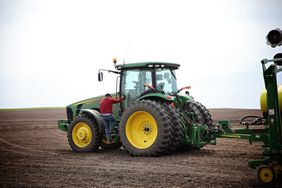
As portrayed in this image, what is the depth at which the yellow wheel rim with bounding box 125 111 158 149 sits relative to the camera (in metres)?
10.2

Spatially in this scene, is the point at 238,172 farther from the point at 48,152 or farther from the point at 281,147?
the point at 48,152

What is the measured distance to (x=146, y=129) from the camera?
10.2 m

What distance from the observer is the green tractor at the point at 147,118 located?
9781 millimetres

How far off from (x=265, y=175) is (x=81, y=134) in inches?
252

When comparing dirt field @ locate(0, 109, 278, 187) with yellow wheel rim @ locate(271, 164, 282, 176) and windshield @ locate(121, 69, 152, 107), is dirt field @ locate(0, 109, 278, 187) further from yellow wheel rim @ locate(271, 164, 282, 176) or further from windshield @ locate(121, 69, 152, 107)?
windshield @ locate(121, 69, 152, 107)

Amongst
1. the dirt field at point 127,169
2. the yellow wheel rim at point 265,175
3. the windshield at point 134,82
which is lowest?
the dirt field at point 127,169

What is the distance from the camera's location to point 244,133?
9219 mm

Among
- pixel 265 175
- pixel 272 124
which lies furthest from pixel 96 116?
pixel 265 175

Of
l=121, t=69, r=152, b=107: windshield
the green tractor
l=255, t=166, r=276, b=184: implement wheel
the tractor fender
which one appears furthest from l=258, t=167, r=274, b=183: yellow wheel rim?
the tractor fender

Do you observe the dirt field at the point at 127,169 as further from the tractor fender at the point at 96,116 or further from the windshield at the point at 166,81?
the windshield at the point at 166,81

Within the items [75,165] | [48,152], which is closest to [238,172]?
[75,165]

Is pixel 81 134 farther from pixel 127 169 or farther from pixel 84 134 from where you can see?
pixel 127 169

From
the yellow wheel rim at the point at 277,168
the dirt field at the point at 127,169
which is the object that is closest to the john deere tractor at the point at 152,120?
the dirt field at the point at 127,169

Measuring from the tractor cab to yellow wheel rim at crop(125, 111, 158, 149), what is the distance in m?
0.92
